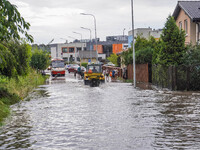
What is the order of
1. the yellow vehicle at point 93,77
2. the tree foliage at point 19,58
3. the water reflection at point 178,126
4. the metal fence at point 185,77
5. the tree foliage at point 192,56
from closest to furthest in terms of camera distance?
the water reflection at point 178,126
the tree foliage at point 19,58
the metal fence at point 185,77
the tree foliage at point 192,56
the yellow vehicle at point 93,77


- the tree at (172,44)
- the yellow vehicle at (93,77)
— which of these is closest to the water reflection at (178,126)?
the tree at (172,44)

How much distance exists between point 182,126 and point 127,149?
345 centimetres

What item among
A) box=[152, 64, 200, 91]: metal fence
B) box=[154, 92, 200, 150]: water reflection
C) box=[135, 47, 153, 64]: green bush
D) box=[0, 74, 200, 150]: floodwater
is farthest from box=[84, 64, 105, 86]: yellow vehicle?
box=[154, 92, 200, 150]: water reflection

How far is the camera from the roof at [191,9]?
31062 millimetres

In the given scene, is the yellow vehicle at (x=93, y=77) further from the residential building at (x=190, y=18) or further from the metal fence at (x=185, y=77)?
the metal fence at (x=185, y=77)

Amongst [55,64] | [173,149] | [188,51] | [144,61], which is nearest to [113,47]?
[55,64]

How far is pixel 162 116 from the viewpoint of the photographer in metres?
13.2

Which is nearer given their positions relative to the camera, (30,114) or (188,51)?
(30,114)

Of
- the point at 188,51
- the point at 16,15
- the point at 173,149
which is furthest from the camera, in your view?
the point at 188,51

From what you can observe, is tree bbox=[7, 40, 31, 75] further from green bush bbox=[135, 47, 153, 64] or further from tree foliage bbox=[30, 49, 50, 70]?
tree foliage bbox=[30, 49, 50, 70]

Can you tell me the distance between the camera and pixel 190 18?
32.0 meters

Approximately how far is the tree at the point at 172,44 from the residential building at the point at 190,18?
11.1ft

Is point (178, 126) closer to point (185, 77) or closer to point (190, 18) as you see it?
point (185, 77)

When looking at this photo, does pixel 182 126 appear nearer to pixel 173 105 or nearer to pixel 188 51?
pixel 173 105
